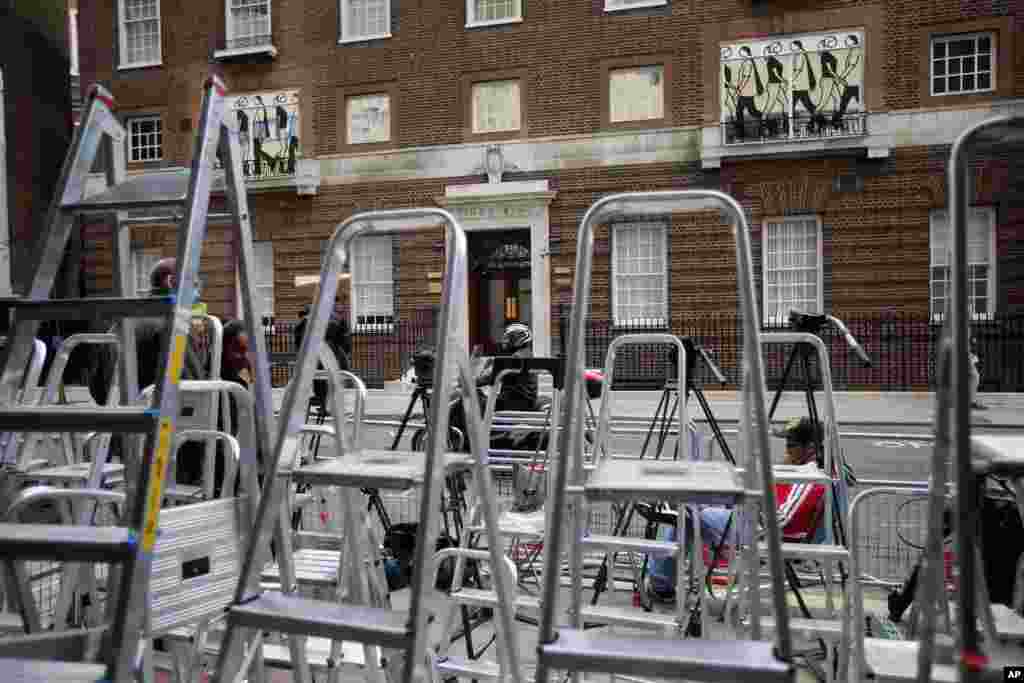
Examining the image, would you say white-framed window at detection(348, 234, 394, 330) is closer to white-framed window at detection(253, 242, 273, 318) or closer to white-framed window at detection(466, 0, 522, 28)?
white-framed window at detection(253, 242, 273, 318)

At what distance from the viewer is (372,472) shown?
2.20 metres

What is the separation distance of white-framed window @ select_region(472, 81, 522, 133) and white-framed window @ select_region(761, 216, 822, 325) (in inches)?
251

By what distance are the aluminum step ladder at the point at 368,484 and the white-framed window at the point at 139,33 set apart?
72.0ft

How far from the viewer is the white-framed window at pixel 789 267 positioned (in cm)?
1738

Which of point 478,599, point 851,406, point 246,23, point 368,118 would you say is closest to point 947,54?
point 851,406

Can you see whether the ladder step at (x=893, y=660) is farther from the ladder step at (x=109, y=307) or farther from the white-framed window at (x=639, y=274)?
the white-framed window at (x=639, y=274)

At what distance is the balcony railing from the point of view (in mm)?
16672

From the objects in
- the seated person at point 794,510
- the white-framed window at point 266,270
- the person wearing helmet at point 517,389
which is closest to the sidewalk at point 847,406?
the white-framed window at point 266,270

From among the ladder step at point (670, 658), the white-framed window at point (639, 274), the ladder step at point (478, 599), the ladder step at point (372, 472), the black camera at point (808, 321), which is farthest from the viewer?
the white-framed window at point (639, 274)

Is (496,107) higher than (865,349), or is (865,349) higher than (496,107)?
(496,107)

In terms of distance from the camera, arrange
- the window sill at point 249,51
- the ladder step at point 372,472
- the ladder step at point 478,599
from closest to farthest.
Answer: the ladder step at point 372,472 → the ladder step at point 478,599 → the window sill at point 249,51

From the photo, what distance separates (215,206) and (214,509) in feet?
56.3

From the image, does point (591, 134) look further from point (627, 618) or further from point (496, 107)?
point (627, 618)

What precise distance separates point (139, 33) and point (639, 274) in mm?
14834
